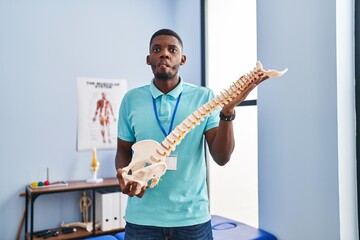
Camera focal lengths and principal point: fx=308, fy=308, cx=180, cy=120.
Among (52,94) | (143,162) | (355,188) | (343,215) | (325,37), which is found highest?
(325,37)

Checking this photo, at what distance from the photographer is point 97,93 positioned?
315 centimetres

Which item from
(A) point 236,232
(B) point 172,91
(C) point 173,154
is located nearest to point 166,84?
(B) point 172,91

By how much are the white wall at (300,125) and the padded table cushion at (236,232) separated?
0.29 feet

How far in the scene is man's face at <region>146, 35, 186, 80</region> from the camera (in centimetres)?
121

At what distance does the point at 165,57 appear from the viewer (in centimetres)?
120

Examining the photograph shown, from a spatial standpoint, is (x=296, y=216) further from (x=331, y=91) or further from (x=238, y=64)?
(x=238, y=64)

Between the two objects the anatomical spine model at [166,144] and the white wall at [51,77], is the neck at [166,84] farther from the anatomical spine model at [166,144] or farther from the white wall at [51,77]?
the white wall at [51,77]

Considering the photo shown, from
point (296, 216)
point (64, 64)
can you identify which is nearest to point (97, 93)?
point (64, 64)

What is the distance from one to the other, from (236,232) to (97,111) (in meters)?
1.80

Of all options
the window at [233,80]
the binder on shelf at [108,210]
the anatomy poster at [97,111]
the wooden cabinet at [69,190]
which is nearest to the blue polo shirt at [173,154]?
the window at [233,80]

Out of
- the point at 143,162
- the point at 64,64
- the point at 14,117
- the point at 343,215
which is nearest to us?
the point at 143,162

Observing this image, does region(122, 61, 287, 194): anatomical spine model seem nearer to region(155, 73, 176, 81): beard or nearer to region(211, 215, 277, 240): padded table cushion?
region(155, 73, 176, 81): beard

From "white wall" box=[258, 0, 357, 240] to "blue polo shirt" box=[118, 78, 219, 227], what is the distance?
91 cm

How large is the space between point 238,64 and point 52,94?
1.79 m
